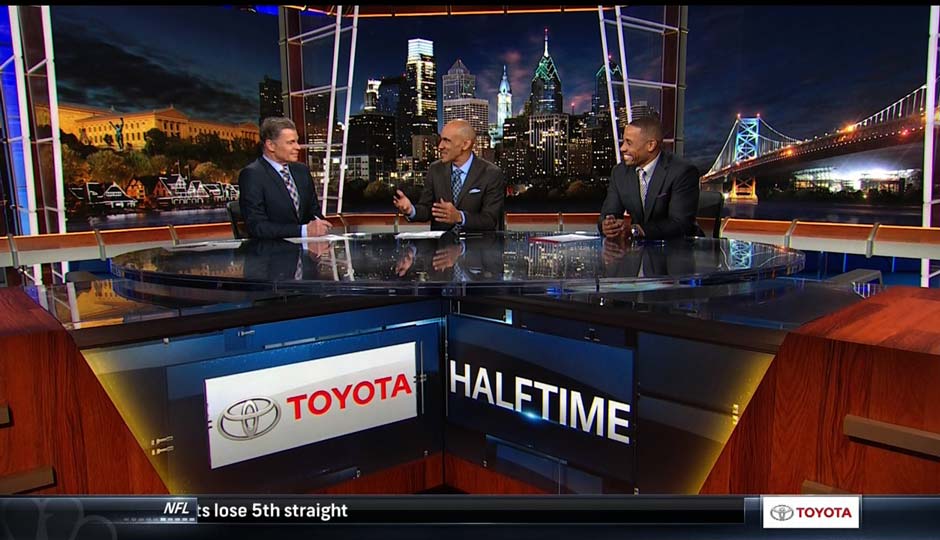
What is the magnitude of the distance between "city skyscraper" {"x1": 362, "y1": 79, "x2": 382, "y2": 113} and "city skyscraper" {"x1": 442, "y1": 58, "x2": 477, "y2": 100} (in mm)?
1014

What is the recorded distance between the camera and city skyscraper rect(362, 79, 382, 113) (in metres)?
8.75

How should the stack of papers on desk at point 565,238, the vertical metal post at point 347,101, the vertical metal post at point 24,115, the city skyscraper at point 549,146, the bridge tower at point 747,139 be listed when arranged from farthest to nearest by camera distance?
the city skyscraper at point 549,146
the bridge tower at point 747,139
the vertical metal post at point 347,101
the vertical metal post at point 24,115
the stack of papers on desk at point 565,238

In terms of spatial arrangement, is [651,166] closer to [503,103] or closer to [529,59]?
[529,59]

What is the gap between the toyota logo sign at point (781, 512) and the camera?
0.66 m

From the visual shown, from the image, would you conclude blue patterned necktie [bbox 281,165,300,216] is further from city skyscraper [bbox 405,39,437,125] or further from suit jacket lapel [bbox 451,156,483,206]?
city skyscraper [bbox 405,39,437,125]

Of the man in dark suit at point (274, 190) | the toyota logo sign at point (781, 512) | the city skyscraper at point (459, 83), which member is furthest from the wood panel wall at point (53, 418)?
the city skyscraper at point (459, 83)

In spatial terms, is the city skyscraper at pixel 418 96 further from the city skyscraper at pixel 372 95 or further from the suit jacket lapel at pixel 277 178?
the suit jacket lapel at pixel 277 178

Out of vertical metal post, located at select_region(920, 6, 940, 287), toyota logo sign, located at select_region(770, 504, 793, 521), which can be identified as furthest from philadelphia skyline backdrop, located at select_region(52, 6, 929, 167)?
toyota logo sign, located at select_region(770, 504, 793, 521)

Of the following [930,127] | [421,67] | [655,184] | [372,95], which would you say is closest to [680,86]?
[930,127]

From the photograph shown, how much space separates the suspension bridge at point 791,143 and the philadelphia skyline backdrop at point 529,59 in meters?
0.15

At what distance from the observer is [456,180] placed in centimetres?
348

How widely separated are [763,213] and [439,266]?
9235mm

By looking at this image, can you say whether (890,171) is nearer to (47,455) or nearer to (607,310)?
(607,310)

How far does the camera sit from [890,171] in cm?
811
